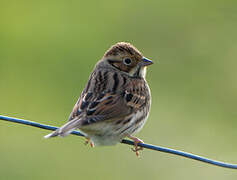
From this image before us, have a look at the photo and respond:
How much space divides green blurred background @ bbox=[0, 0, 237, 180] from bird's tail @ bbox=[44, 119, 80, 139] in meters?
3.47

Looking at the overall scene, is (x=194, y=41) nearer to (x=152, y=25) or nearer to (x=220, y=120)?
(x=152, y=25)

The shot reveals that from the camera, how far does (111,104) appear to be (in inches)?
275

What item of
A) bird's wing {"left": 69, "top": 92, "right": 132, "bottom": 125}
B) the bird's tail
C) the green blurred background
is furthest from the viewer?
the green blurred background

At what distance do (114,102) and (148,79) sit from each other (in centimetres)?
569

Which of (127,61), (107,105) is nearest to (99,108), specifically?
(107,105)

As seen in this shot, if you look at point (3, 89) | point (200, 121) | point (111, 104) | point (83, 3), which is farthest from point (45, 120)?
point (83, 3)

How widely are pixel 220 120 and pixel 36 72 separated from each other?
3542 mm

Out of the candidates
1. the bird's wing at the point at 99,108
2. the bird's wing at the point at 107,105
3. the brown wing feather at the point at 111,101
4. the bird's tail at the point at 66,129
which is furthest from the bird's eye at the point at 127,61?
the bird's tail at the point at 66,129

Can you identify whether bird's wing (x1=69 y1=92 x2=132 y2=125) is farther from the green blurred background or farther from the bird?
the green blurred background

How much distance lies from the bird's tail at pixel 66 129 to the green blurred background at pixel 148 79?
11.4 ft

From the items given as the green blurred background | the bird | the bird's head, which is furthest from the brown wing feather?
the green blurred background

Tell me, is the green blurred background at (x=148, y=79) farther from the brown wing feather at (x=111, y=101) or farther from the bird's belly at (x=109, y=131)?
the bird's belly at (x=109, y=131)

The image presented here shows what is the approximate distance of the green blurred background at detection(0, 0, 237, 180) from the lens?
401 inches

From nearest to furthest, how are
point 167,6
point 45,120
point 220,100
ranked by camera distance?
point 45,120 → point 220,100 → point 167,6
